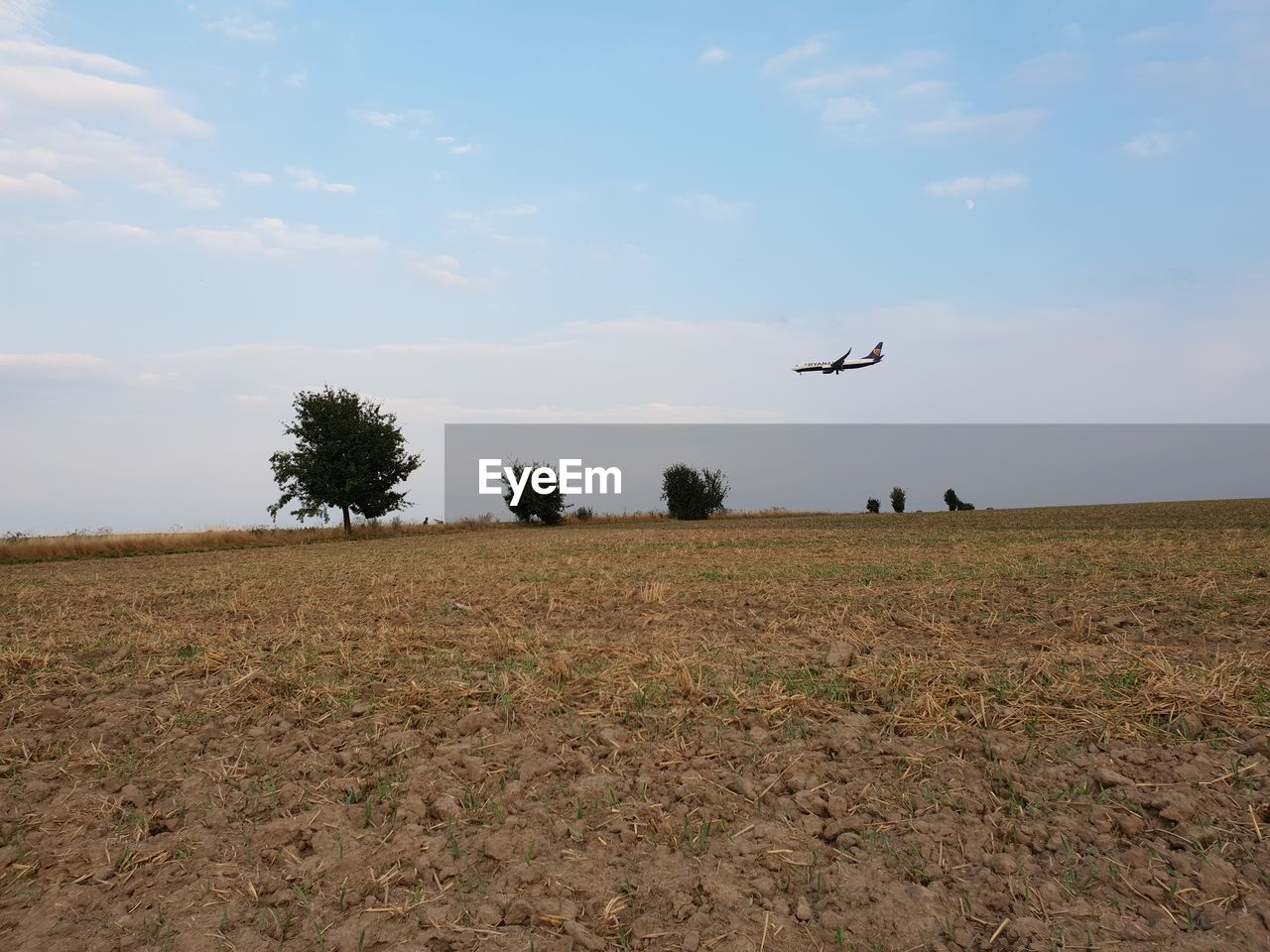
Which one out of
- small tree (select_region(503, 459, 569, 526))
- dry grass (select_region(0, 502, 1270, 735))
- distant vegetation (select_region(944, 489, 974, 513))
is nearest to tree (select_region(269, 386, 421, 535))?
small tree (select_region(503, 459, 569, 526))

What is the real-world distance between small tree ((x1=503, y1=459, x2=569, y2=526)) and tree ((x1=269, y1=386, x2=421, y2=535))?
11967 mm

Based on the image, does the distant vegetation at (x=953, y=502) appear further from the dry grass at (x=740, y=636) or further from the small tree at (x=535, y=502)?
the dry grass at (x=740, y=636)

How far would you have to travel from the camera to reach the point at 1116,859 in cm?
415

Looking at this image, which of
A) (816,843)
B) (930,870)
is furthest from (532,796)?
(930,870)

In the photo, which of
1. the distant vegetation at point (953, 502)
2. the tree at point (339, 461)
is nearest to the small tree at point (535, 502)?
the tree at point (339, 461)

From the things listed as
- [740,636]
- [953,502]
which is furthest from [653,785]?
[953,502]

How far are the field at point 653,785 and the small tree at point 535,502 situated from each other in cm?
4850

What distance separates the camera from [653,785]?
503 cm

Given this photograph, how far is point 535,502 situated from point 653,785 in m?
54.0

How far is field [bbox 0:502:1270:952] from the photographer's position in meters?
3.94

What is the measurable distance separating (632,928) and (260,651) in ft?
22.1

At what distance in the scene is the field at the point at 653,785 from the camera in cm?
394

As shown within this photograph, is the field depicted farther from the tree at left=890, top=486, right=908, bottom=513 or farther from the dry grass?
the tree at left=890, top=486, right=908, bottom=513

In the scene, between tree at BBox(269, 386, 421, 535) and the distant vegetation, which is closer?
tree at BBox(269, 386, 421, 535)
